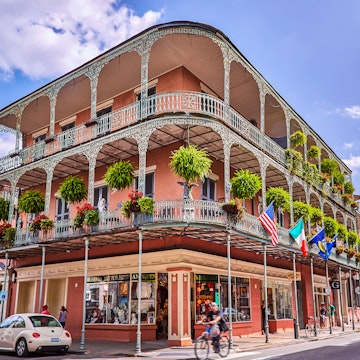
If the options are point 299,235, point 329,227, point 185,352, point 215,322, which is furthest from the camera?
point 329,227

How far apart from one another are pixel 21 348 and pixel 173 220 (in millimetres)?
6336

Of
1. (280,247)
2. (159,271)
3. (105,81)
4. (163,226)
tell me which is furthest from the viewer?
(105,81)

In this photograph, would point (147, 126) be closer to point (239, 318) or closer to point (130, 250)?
point (130, 250)

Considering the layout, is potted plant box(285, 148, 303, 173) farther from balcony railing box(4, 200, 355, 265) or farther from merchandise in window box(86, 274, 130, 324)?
merchandise in window box(86, 274, 130, 324)

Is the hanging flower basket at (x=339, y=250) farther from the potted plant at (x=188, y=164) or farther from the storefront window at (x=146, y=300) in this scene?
the potted plant at (x=188, y=164)

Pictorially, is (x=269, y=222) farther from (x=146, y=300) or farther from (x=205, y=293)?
(x=146, y=300)

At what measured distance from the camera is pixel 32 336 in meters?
13.4

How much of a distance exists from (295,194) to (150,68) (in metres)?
12.2

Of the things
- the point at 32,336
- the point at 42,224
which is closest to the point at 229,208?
the point at 32,336

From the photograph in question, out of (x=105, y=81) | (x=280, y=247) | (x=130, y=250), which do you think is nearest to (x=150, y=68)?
(x=105, y=81)

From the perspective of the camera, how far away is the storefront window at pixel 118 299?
1803cm

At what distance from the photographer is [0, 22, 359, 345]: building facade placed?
1647cm

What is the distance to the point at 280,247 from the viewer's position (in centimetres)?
1956

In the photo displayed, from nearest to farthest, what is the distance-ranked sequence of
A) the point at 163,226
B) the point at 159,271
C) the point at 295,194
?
the point at 163,226
the point at 159,271
the point at 295,194
